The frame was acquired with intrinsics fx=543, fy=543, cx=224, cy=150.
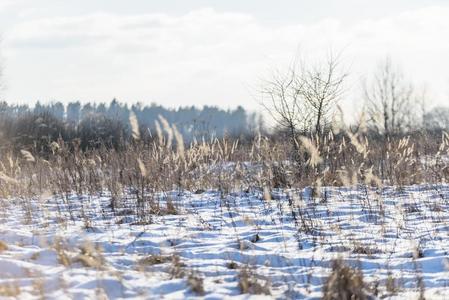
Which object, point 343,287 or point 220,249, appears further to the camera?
point 220,249

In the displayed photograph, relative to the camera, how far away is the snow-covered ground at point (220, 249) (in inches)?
154

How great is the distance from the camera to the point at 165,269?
4.32m

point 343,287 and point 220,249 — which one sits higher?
point 220,249

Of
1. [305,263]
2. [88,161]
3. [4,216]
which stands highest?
[88,161]

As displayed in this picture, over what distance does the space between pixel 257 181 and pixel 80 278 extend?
506 cm

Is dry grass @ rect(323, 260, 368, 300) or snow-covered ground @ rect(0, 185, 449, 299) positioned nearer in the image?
dry grass @ rect(323, 260, 368, 300)

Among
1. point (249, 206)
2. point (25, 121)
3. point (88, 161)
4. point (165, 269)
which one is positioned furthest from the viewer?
point (25, 121)

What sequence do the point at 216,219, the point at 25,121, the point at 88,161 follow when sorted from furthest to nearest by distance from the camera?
1. the point at 25,121
2. the point at 88,161
3. the point at 216,219

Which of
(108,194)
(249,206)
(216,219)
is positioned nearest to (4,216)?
(108,194)

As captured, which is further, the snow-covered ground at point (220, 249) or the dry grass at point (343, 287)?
the snow-covered ground at point (220, 249)

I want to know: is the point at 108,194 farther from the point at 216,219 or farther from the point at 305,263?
the point at 305,263

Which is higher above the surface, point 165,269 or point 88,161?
point 88,161

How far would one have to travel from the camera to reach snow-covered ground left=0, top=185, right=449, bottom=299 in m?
3.91

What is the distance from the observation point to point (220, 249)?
5.04 metres
